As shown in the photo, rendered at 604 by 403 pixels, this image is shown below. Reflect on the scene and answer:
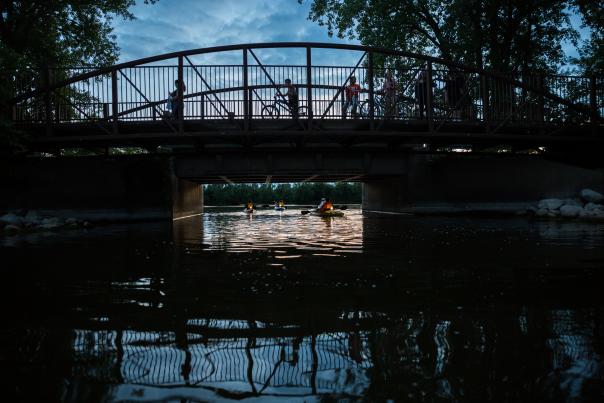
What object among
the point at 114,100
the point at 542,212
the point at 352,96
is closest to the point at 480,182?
the point at 542,212

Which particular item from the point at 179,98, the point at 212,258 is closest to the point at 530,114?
the point at 179,98

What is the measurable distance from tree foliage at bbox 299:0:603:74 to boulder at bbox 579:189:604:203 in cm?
894

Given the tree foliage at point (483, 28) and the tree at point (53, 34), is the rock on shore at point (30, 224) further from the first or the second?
the tree foliage at point (483, 28)

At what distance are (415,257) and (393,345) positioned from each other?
457 cm

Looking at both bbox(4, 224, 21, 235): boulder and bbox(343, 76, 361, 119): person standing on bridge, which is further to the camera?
bbox(343, 76, 361, 119): person standing on bridge

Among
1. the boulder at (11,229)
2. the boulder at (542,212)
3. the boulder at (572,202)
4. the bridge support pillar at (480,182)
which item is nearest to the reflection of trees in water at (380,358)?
the boulder at (11,229)

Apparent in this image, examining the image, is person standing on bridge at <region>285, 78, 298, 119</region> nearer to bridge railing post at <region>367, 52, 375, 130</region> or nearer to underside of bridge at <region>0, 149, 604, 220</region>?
bridge railing post at <region>367, 52, 375, 130</region>

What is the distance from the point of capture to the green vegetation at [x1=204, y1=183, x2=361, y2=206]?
63.5 m

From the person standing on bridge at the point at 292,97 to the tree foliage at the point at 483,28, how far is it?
38.0 feet

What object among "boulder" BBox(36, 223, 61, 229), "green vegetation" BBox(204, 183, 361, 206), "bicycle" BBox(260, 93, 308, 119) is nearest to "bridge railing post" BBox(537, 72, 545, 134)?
"bicycle" BBox(260, 93, 308, 119)

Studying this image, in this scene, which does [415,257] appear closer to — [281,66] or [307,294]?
[307,294]

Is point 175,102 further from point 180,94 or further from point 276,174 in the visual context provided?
point 276,174

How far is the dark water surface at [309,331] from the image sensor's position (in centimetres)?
237

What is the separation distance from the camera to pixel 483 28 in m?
26.4
